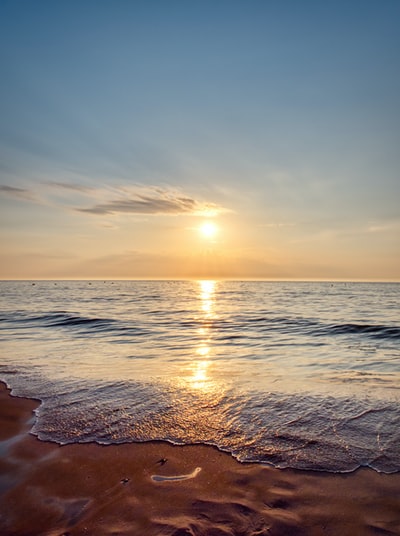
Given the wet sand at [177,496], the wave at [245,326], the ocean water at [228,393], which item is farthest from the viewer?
the wave at [245,326]

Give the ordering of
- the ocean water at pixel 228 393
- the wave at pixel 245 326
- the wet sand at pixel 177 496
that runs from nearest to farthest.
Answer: the wet sand at pixel 177 496 → the ocean water at pixel 228 393 → the wave at pixel 245 326

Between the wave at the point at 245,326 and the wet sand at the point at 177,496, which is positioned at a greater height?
the wet sand at the point at 177,496

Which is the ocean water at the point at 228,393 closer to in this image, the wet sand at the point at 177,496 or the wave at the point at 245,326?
the wet sand at the point at 177,496

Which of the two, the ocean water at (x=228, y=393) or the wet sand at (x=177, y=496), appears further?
the ocean water at (x=228, y=393)

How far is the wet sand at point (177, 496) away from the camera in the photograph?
302cm

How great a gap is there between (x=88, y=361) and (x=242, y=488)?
7458mm

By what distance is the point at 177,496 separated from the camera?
3465mm

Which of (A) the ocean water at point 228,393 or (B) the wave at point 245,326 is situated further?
(B) the wave at point 245,326

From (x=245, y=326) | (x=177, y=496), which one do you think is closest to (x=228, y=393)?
(x=177, y=496)

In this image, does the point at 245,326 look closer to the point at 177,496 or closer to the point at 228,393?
the point at 228,393

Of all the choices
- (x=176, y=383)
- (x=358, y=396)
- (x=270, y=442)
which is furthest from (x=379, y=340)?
(x=270, y=442)

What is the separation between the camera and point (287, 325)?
19453mm

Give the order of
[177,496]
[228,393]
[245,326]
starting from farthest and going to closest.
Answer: [245,326] → [228,393] → [177,496]

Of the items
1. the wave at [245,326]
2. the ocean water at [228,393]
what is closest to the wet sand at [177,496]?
the ocean water at [228,393]
